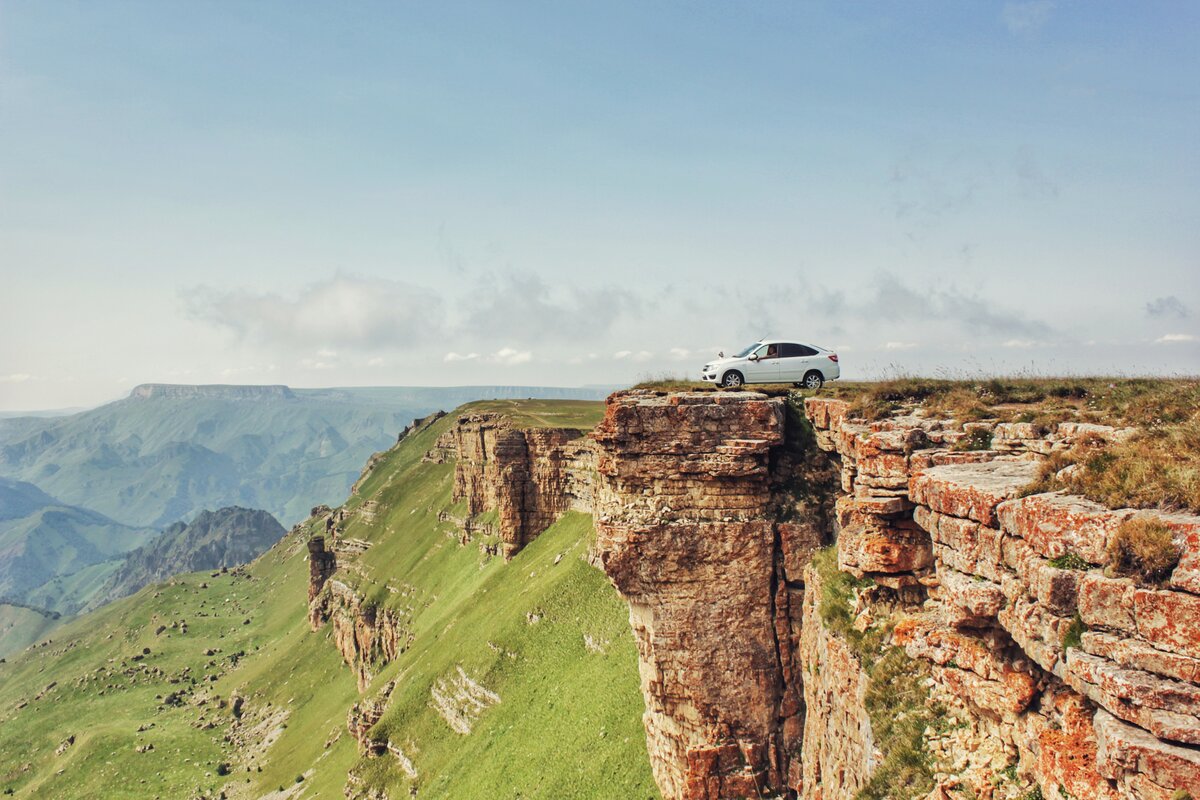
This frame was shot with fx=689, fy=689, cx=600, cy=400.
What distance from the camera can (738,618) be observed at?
78.6 feet

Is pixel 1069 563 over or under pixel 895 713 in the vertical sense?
over

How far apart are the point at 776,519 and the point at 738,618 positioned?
369 cm

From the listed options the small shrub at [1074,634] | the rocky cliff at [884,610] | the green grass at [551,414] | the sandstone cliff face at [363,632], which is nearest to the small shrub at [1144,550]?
the rocky cliff at [884,610]

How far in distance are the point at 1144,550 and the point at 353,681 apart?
96.8 m

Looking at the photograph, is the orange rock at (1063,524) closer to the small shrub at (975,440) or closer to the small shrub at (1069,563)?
the small shrub at (1069,563)

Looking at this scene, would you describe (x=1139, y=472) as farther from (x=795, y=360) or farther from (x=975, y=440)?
(x=795, y=360)

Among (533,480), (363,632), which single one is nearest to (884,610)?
(533,480)

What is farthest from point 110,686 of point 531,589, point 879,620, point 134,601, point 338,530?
point 879,620

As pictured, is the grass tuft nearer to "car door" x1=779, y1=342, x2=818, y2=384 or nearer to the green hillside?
"car door" x1=779, y1=342, x2=818, y2=384

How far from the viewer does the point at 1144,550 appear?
8.05 m

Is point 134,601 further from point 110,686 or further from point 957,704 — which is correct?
point 957,704

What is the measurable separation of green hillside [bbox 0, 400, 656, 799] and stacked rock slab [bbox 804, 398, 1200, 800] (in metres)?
18.0

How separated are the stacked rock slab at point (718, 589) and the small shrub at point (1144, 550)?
1520cm

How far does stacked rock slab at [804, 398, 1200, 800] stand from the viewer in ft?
24.6
